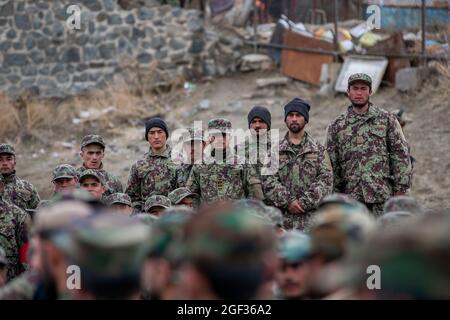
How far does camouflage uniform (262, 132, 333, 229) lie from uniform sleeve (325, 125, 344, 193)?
10.3 inches

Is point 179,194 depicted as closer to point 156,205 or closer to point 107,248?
point 156,205

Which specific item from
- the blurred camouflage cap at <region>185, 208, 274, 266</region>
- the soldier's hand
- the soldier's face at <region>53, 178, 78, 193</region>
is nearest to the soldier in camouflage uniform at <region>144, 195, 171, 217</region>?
the soldier's face at <region>53, 178, 78, 193</region>

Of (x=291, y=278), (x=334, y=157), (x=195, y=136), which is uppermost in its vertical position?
(x=195, y=136)

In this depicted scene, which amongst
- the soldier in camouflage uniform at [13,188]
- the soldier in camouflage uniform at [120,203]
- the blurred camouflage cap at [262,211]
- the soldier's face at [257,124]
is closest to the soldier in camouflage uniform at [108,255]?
the blurred camouflage cap at [262,211]

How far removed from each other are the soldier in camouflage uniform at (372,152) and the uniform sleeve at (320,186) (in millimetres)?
313

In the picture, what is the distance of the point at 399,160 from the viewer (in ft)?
26.7

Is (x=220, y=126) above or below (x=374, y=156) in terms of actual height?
above

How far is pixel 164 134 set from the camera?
895 cm

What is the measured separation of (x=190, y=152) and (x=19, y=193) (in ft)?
5.29

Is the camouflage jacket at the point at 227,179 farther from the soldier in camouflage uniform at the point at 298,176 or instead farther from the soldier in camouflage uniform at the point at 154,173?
the soldier in camouflage uniform at the point at 154,173

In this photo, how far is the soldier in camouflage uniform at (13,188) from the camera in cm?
855

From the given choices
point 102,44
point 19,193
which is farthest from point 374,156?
point 102,44
